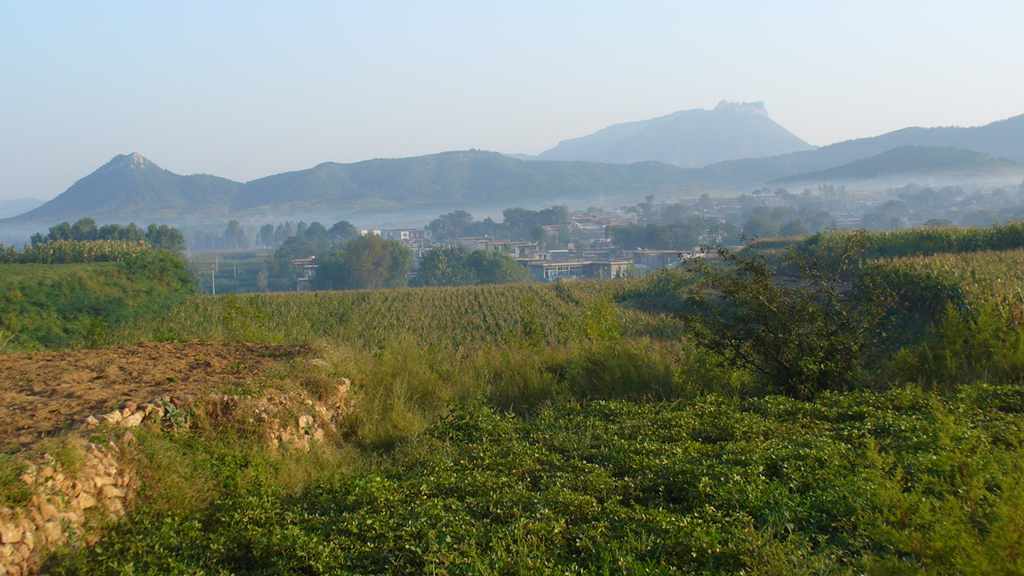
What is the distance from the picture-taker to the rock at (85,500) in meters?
5.09

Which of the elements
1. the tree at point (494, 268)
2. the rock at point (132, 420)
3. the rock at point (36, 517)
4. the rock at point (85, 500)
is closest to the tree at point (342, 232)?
the tree at point (494, 268)

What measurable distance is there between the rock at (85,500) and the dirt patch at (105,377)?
84 cm

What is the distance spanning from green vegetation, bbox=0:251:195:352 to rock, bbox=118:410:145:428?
14.9 metres

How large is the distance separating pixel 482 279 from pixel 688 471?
197 feet

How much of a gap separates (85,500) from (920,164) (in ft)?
618

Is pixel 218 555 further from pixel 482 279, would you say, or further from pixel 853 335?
pixel 482 279

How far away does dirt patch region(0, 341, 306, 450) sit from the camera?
20.3ft

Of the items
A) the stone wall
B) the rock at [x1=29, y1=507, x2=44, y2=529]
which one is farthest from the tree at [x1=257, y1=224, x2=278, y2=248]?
the rock at [x1=29, y1=507, x2=44, y2=529]

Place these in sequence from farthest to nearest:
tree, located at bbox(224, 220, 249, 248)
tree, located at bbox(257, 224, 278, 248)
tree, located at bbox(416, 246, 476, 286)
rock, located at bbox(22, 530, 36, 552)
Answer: tree, located at bbox(224, 220, 249, 248)
tree, located at bbox(257, 224, 278, 248)
tree, located at bbox(416, 246, 476, 286)
rock, located at bbox(22, 530, 36, 552)

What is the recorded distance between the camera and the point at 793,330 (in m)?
8.62

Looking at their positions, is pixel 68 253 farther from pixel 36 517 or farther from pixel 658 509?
pixel 658 509

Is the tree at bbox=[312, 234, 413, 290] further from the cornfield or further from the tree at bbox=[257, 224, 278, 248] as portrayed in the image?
the tree at bbox=[257, 224, 278, 248]

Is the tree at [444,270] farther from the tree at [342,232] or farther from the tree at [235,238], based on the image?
the tree at [235,238]

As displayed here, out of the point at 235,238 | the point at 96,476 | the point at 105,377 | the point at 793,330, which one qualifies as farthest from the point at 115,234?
the point at 793,330
